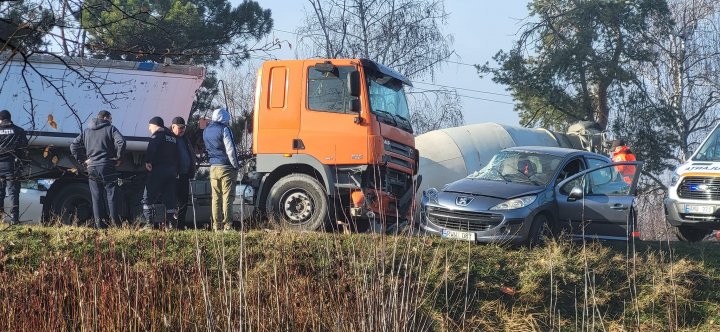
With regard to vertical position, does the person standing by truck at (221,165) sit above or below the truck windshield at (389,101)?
below

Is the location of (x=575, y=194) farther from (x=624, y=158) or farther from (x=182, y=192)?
(x=182, y=192)

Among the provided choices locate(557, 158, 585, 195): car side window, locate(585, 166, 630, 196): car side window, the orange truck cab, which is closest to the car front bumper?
locate(557, 158, 585, 195): car side window

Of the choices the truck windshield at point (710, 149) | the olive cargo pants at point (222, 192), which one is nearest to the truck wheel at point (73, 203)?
the olive cargo pants at point (222, 192)

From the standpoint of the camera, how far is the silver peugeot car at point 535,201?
11.3 metres

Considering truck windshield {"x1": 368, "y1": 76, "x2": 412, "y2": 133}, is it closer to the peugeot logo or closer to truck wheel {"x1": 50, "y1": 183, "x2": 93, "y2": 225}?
the peugeot logo

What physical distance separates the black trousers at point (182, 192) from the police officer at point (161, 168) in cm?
23

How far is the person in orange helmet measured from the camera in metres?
12.5

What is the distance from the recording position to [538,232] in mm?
11516

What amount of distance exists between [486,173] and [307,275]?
4833 millimetres

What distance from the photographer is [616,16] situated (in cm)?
2870

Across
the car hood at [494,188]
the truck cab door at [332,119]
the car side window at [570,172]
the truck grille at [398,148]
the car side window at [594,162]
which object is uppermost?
the truck cab door at [332,119]

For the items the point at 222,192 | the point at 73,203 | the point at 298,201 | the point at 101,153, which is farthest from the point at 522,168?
the point at 73,203

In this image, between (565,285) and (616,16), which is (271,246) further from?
(616,16)

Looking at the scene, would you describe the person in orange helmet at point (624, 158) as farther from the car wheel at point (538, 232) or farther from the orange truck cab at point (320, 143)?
the orange truck cab at point (320, 143)
